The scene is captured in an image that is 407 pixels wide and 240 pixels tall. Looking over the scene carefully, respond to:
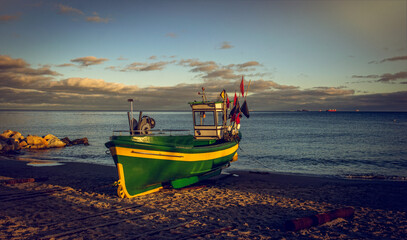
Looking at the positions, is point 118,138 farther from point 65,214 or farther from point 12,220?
point 12,220

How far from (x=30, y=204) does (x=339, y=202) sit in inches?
503

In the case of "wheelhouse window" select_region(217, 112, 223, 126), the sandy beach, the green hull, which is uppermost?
"wheelhouse window" select_region(217, 112, 223, 126)

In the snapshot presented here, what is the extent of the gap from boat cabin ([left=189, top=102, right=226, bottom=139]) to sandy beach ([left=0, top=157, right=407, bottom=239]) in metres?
3.05

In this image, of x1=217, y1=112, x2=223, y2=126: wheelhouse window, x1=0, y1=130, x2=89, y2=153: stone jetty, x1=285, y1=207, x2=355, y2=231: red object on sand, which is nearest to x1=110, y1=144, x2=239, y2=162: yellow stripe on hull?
x1=217, y1=112, x2=223, y2=126: wheelhouse window

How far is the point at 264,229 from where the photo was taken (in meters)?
7.84

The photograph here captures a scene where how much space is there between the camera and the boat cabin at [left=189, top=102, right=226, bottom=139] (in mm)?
15680

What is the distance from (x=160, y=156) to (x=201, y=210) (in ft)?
9.70

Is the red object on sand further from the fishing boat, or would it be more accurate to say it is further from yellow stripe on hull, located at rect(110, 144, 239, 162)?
the fishing boat

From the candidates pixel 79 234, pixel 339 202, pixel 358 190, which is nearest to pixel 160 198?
pixel 79 234

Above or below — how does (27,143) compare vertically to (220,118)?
below

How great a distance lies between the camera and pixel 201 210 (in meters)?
9.60

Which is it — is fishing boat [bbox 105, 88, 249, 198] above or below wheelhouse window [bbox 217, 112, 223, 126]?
below

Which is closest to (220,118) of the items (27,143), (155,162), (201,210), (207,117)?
(207,117)

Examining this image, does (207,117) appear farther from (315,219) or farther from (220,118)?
(315,219)
